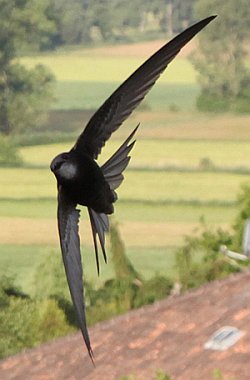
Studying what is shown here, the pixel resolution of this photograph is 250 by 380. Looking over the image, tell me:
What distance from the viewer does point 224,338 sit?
1455 cm

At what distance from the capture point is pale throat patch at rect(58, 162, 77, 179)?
4.14ft

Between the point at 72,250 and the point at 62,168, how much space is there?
98mm

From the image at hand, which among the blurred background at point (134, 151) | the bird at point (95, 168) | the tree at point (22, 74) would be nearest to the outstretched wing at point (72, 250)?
the bird at point (95, 168)

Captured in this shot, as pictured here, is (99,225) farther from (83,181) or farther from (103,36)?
(103,36)

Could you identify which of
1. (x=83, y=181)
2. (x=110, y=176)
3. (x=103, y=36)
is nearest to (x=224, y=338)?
(x=103, y=36)

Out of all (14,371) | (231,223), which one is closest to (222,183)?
(231,223)

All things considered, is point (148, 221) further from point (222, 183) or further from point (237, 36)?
point (237, 36)

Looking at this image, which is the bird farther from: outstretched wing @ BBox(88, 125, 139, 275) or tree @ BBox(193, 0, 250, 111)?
tree @ BBox(193, 0, 250, 111)

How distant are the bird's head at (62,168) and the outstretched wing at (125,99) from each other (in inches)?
1.4

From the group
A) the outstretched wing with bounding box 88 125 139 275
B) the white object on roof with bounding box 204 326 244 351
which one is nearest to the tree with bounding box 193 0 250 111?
the white object on roof with bounding box 204 326 244 351

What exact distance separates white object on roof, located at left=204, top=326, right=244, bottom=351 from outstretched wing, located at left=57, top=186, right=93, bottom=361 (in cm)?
1269

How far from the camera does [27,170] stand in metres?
20.7

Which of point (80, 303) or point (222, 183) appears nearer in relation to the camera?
point (80, 303)

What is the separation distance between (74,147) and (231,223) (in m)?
20.0
